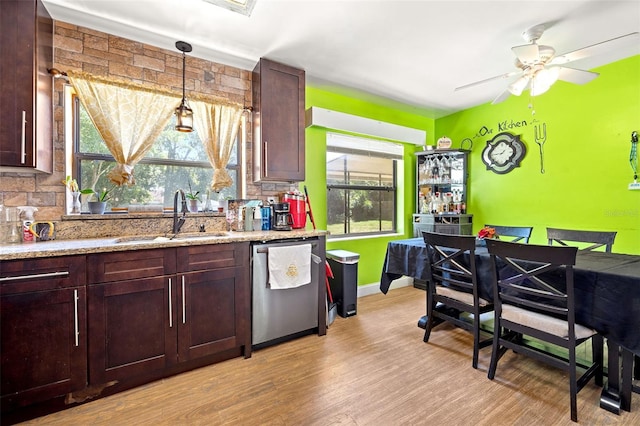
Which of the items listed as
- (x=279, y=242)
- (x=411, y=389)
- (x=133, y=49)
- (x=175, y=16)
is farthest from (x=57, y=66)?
(x=411, y=389)

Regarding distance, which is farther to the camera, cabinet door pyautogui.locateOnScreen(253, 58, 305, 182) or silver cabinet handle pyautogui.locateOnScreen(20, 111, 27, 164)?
cabinet door pyautogui.locateOnScreen(253, 58, 305, 182)

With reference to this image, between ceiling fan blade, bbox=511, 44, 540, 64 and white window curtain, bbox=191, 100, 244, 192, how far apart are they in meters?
2.53

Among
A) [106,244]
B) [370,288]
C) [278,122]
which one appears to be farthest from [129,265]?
[370,288]

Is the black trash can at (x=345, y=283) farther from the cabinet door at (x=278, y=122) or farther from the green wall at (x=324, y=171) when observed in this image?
the cabinet door at (x=278, y=122)

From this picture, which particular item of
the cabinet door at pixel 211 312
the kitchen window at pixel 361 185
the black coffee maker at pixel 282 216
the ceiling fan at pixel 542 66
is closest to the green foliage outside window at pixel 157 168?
the black coffee maker at pixel 282 216

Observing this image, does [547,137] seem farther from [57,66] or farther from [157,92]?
[57,66]

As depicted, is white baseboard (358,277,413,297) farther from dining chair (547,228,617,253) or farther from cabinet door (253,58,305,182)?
dining chair (547,228,617,253)

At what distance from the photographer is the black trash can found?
313 centimetres

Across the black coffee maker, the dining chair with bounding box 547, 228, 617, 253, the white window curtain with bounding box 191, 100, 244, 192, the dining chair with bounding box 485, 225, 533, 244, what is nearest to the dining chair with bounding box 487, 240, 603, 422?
the dining chair with bounding box 547, 228, 617, 253

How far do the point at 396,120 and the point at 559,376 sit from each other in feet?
11.5

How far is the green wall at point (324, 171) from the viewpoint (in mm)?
3541

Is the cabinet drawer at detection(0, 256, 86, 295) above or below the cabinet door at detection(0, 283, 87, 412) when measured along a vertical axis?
above

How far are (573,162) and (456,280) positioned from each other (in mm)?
2264

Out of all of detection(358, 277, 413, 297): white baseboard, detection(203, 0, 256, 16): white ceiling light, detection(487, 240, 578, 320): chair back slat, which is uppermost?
detection(203, 0, 256, 16): white ceiling light
